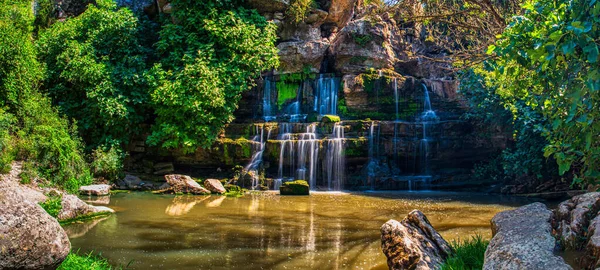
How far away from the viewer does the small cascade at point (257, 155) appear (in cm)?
1684

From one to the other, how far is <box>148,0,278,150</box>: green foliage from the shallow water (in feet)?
12.0

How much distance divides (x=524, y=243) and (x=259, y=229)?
5.55 meters

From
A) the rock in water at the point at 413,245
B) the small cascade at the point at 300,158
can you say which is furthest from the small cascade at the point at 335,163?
the rock in water at the point at 413,245

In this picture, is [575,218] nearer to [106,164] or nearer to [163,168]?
[106,164]

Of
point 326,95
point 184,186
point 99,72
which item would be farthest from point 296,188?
point 99,72

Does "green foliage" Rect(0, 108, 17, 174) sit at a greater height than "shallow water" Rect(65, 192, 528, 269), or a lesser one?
greater

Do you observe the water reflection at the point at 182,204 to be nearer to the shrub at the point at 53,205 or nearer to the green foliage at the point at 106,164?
the shrub at the point at 53,205

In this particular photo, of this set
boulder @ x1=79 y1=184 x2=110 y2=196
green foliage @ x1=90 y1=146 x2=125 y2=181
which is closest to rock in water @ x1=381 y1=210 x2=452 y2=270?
boulder @ x1=79 y1=184 x2=110 y2=196

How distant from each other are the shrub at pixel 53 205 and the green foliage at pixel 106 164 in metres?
7.06

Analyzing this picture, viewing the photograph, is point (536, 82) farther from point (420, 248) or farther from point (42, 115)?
point (42, 115)

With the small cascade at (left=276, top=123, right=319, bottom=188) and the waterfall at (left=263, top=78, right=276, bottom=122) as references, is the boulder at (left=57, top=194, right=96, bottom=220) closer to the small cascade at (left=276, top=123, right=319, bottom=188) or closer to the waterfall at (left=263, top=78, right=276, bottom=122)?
the small cascade at (left=276, top=123, right=319, bottom=188)

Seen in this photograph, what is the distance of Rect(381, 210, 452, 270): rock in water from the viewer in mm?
5160

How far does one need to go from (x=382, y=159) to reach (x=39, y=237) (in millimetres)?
14786

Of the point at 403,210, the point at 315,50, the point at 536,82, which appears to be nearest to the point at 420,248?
the point at 536,82
